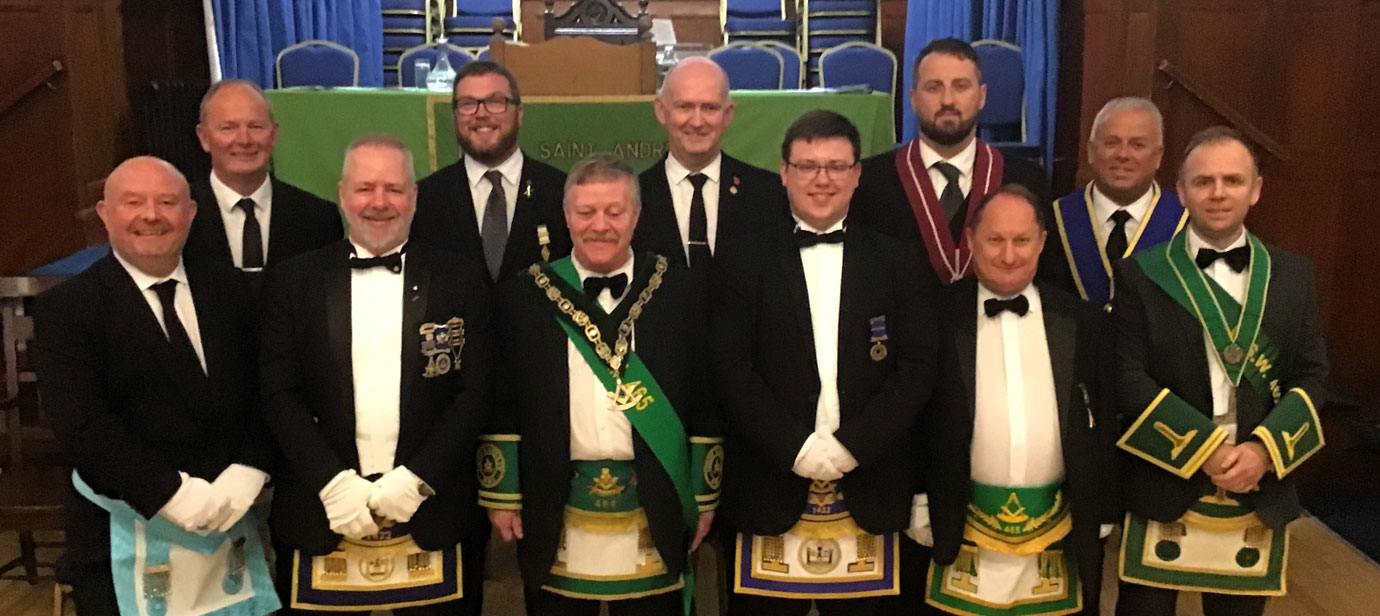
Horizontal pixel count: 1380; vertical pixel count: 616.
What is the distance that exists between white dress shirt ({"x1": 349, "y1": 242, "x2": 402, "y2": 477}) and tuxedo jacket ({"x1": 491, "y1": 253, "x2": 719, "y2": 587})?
24 cm

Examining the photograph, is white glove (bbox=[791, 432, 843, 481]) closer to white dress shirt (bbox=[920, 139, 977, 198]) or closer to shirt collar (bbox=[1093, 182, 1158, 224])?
white dress shirt (bbox=[920, 139, 977, 198])

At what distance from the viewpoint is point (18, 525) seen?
115 inches

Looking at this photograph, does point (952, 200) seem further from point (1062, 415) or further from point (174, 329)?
point (174, 329)

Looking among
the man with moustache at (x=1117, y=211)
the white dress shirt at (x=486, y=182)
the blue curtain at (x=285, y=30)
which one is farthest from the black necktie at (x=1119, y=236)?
the blue curtain at (x=285, y=30)

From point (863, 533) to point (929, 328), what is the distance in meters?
0.47

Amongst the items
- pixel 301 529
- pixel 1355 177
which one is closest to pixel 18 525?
pixel 301 529

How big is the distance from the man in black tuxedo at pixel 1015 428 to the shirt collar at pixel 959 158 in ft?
1.52

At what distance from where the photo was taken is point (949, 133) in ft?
8.85

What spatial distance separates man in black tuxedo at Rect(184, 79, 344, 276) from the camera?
267 centimetres

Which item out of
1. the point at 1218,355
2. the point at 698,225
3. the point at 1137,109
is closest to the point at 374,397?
the point at 698,225

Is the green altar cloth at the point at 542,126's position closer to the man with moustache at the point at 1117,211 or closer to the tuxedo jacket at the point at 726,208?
the tuxedo jacket at the point at 726,208

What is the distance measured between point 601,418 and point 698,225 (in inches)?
25.2

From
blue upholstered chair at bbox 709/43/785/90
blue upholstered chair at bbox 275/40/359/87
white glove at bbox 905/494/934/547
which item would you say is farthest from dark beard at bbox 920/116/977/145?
blue upholstered chair at bbox 275/40/359/87

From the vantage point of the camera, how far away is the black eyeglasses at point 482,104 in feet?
8.95
